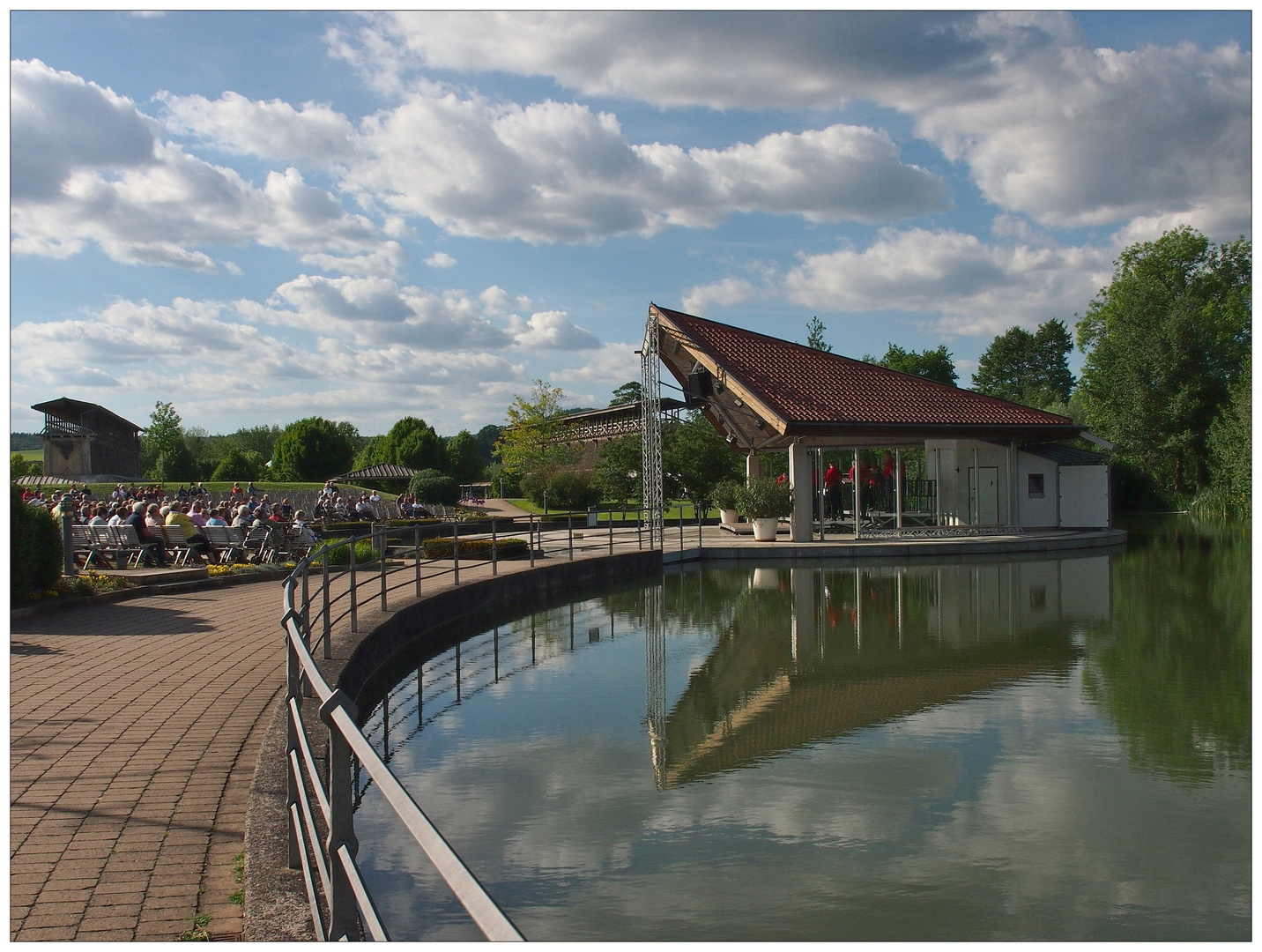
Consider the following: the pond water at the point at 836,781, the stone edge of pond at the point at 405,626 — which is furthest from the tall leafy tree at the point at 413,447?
the pond water at the point at 836,781

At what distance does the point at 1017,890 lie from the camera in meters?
4.77

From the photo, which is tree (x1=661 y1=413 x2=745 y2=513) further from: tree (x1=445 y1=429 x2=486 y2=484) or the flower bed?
tree (x1=445 y1=429 x2=486 y2=484)

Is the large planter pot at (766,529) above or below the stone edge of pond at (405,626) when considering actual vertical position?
above

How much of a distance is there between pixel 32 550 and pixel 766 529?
16393mm

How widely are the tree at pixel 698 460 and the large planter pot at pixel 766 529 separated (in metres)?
8.96

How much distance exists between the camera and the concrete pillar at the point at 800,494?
24.7 meters

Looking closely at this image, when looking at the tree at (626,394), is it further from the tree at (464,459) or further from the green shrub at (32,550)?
the green shrub at (32,550)

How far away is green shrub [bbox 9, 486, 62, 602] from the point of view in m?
11.7

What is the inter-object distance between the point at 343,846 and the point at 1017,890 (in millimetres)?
3532

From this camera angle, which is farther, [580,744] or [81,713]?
[580,744]

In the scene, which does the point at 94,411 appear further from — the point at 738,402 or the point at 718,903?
the point at 718,903

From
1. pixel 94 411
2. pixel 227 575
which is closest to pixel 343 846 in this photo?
pixel 227 575

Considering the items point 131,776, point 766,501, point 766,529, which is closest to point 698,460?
point 766,501

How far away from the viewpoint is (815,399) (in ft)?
84.6
